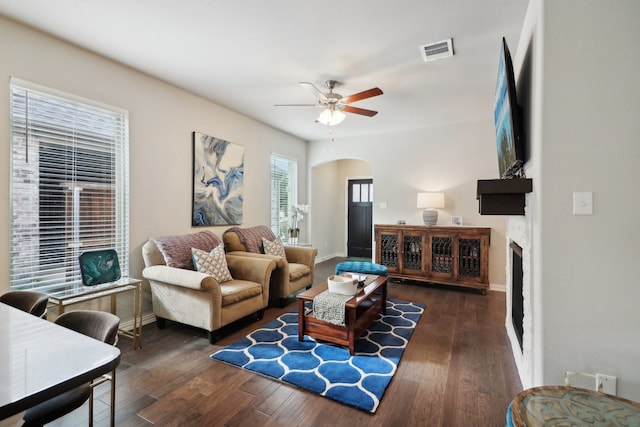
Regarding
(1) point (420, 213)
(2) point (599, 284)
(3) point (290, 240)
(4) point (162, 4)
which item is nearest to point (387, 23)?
(4) point (162, 4)

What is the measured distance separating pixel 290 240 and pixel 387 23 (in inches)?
159

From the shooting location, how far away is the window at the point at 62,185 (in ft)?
7.77

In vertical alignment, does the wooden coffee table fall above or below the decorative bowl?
below

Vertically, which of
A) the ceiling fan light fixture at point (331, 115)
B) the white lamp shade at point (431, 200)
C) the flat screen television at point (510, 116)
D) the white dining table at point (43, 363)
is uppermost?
the ceiling fan light fixture at point (331, 115)

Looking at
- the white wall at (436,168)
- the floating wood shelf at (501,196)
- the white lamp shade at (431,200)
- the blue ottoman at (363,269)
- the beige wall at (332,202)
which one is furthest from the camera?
the beige wall at (332,202)

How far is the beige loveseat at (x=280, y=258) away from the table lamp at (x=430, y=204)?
6.60 feet

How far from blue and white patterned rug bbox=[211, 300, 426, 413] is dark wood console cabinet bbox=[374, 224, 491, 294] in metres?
1.69

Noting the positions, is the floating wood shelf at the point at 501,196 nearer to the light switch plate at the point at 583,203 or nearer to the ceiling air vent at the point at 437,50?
the light switch plate at the point at 583,203

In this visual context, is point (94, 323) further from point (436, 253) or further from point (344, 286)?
point (436, 253)

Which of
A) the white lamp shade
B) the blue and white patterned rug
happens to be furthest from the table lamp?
the blue and white patterned rug

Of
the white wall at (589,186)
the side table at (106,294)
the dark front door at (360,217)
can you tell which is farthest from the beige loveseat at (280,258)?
the dark front door at (360,217)

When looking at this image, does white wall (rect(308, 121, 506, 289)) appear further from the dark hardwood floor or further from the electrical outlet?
the electrical outlet

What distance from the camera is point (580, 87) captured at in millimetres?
1564

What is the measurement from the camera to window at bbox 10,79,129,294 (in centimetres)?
237
